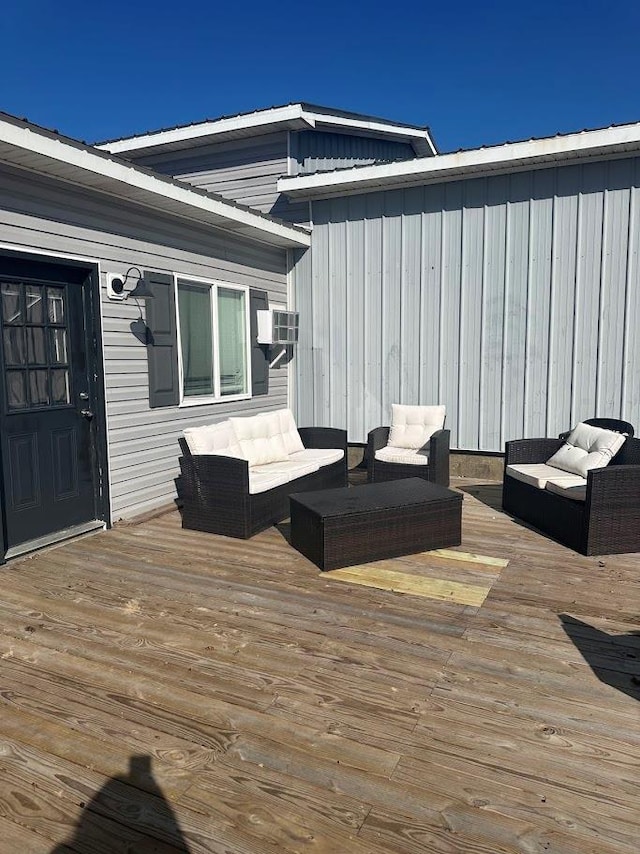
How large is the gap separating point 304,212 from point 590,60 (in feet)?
33.3

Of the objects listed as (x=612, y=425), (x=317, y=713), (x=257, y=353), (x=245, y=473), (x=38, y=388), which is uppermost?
(x=257, y=353)

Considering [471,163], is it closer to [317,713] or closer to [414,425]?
[414,425]

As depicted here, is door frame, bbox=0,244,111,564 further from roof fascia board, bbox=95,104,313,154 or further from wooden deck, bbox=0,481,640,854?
roof fascia board, bbox=95,104,313,154

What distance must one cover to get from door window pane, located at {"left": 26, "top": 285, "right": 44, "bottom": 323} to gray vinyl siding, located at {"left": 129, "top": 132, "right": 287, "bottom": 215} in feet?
13.5

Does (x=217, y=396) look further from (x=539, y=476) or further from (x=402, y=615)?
(x=402, y=615)

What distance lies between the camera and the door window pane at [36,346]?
169 inches

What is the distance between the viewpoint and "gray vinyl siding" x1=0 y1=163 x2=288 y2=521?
423 centimetres

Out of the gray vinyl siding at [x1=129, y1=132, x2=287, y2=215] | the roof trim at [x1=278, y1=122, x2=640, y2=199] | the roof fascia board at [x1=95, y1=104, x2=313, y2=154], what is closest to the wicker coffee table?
the roof trim at [x1=278, y1=122, x2=640, y2=199]

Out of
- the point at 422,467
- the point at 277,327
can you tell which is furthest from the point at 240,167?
the point at 422,467

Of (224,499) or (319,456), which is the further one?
(319,456)

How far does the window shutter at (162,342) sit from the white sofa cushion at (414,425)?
2377 mm

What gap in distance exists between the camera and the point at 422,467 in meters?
5.81

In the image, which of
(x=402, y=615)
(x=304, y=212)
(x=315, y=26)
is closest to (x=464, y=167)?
(x=304, y=212)

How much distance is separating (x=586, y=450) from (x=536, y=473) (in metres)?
0.43
